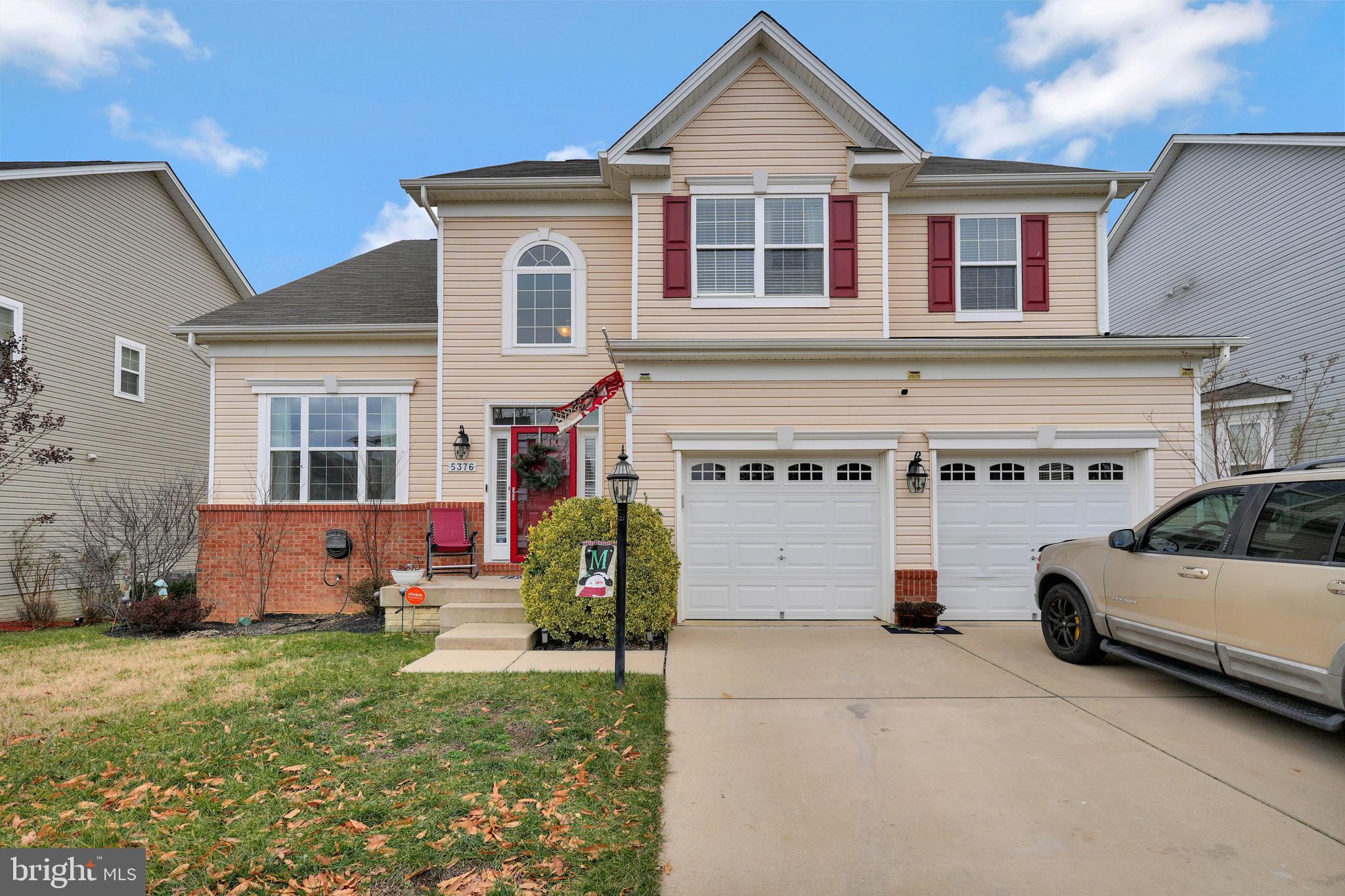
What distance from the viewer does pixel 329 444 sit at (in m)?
10.5

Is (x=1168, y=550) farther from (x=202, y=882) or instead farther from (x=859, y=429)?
(x=202, y=882)

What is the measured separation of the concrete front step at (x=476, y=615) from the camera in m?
7.89

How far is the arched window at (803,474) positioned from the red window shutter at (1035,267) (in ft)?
14.4

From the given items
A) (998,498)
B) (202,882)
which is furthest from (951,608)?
(202,882)

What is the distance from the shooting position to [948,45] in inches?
803

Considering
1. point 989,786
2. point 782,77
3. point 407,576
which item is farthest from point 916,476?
point 407,576

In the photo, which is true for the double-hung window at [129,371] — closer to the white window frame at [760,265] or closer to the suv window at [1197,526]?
the white window frame at [760,265]

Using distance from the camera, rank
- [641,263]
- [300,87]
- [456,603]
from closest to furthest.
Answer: [456,603], [641,263], [300,87]

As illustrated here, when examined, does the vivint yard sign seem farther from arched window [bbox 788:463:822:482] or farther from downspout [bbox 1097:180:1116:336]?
downspout [bbox 1097:180:1116:336]

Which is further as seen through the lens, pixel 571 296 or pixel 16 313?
pixel 16 313

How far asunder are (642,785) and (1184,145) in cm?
1905

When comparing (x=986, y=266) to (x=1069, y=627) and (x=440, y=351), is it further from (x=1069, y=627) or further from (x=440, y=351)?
(x=440, y=351)

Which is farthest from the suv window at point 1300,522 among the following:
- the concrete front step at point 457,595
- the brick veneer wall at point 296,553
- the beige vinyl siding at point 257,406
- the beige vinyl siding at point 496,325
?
the beige vinyl siding at point 257,406

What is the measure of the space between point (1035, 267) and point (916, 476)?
13.6 feet
